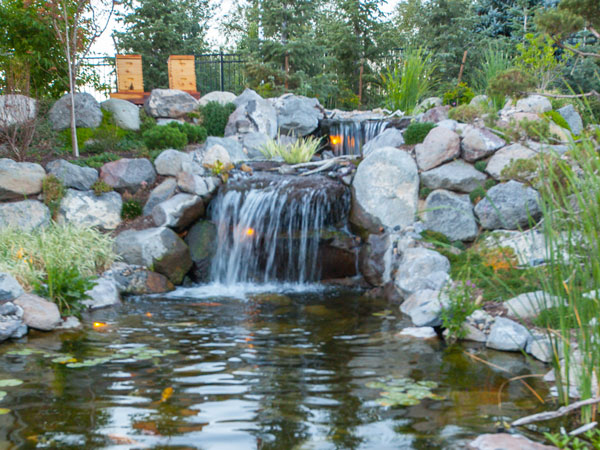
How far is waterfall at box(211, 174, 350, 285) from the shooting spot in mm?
8734

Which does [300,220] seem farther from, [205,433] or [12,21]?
[12,21]

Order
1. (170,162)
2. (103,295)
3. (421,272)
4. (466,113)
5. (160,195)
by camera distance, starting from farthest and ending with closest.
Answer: (466,113) → (170,162) → (160,195) → (421,272) → (103,295)

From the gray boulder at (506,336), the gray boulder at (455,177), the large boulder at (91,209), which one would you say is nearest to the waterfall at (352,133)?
the gray boulder at (455,177)

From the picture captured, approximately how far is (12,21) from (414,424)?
1358 cm

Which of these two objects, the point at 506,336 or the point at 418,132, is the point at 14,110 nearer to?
the point at 418,132

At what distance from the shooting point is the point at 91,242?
808 cm

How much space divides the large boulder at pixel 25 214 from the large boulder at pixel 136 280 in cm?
179

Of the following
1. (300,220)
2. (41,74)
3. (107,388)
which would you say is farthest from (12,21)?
(107,388)

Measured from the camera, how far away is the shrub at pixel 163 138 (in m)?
11.0

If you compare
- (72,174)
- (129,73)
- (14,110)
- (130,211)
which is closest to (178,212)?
(130,211)

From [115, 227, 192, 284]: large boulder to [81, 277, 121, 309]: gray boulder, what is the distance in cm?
99

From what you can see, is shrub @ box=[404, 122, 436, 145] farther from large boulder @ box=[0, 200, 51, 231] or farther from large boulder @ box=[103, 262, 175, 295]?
large boulder @ box=[0, 200, 51, 231]

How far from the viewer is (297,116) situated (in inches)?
515

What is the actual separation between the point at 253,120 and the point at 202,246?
4.58 metres
